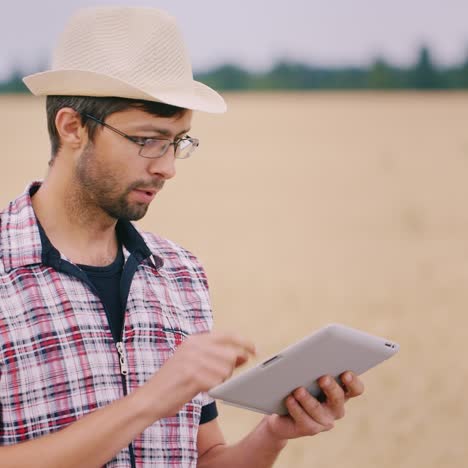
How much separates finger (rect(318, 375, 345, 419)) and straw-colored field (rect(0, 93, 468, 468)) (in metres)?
0.29

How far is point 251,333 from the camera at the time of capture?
8961 mm

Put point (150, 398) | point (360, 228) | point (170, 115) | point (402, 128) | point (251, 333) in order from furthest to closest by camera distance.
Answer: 1. point (402, 128)
2. point (360, 228)
3. point (251, 333)
4. point (170, 115)
5. point (150, 398)

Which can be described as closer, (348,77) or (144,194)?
(144,194)

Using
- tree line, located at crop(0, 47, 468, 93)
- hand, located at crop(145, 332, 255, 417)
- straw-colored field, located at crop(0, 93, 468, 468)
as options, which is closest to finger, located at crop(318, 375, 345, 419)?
straw-colored field, located at crop(0, 93, 468, 468)

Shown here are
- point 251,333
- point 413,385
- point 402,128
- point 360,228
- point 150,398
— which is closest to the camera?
point 150,398

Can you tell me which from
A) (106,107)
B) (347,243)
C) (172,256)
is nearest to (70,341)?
(172,256)

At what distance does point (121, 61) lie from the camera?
2.30m

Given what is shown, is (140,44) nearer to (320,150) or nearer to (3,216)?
(3,216)

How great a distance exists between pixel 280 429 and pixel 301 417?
0.40 ft

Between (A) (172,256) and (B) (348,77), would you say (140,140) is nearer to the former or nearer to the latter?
(A) (172,256)

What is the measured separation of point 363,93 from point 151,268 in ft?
152

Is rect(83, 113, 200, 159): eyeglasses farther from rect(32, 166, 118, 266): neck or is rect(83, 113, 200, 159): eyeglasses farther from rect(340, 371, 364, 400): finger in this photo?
rect(340, 371, 364, 400): finger

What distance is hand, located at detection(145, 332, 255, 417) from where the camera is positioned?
6.31 ft

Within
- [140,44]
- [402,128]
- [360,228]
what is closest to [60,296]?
[140,44]
